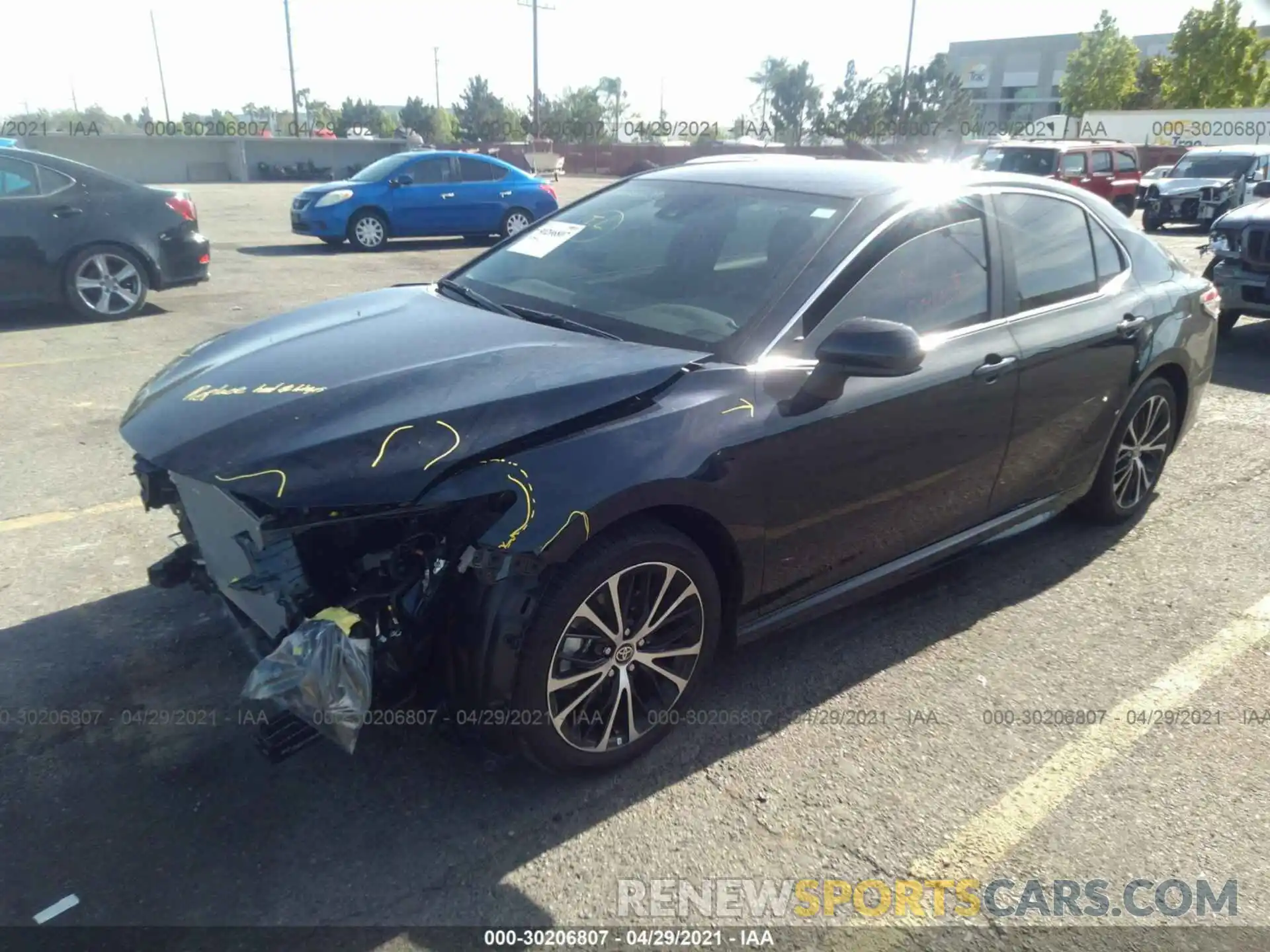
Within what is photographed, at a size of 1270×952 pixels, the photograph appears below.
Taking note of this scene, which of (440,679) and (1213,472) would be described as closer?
(440,679)

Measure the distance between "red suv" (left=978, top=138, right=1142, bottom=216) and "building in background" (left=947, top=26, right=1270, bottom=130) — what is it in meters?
63.3

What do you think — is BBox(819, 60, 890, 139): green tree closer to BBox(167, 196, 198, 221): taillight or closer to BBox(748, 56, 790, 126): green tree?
BBox(748, 56, 790, 126): green tree

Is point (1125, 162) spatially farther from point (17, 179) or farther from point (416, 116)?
point (416, 116)

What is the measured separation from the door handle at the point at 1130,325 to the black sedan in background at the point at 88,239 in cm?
831

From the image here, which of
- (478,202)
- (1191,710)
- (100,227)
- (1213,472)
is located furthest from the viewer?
(478,202)

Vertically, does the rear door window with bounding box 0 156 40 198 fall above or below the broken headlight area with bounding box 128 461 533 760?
above

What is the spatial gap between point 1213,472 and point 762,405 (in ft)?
13.6

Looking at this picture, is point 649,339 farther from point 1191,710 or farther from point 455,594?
point 1191,710

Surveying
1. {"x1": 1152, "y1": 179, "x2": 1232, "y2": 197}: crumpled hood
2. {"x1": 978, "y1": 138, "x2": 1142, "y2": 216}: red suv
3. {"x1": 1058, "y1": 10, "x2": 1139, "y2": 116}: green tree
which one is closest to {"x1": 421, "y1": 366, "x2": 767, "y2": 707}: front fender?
{"x1": 978, "y1": 138, "x2": 1142, "y2": 216}: red suv

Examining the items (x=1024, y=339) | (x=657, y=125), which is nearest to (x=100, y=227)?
(x=1024, y=339)

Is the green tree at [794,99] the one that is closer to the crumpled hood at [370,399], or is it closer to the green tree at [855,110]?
the green tree at [855,110]

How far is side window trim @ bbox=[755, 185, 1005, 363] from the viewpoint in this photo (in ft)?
10.5

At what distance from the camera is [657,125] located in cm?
6469

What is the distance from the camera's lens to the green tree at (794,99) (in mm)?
80125
